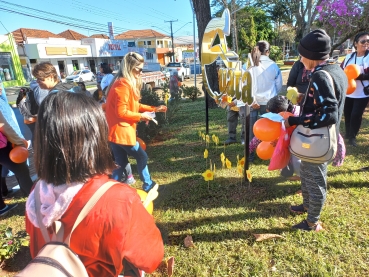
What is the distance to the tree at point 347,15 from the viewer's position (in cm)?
712

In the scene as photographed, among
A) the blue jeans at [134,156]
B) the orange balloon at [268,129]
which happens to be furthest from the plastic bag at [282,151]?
the blue jeans at [134,156]

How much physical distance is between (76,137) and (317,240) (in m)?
2.15

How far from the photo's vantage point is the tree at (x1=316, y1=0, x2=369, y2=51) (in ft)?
23.4

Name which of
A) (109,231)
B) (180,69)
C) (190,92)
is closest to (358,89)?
(109,231)

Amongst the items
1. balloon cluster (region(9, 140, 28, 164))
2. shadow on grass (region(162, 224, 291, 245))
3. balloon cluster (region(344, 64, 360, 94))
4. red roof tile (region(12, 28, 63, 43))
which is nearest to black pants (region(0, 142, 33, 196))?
balloon cluster (region(9, 140, 28, 164))

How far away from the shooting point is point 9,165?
280cm

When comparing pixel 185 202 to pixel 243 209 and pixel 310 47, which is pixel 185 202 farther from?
pixel 310 47

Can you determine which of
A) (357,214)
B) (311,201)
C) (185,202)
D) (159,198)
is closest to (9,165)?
(159,198)

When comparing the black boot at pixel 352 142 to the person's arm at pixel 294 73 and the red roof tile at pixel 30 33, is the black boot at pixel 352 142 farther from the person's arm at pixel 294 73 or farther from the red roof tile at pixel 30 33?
the red roof tile at pixel 30 33

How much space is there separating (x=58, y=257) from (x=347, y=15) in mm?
9160

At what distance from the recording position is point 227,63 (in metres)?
3.43

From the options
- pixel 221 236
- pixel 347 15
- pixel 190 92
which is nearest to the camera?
pixel 221 236

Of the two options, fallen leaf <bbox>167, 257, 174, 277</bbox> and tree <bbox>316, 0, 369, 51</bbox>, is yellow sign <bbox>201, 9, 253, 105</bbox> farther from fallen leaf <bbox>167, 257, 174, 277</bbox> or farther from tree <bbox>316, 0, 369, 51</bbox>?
tree <bbox>316, 0, 369, 51</bbox>

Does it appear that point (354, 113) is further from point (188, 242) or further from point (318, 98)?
point (188, 242)
